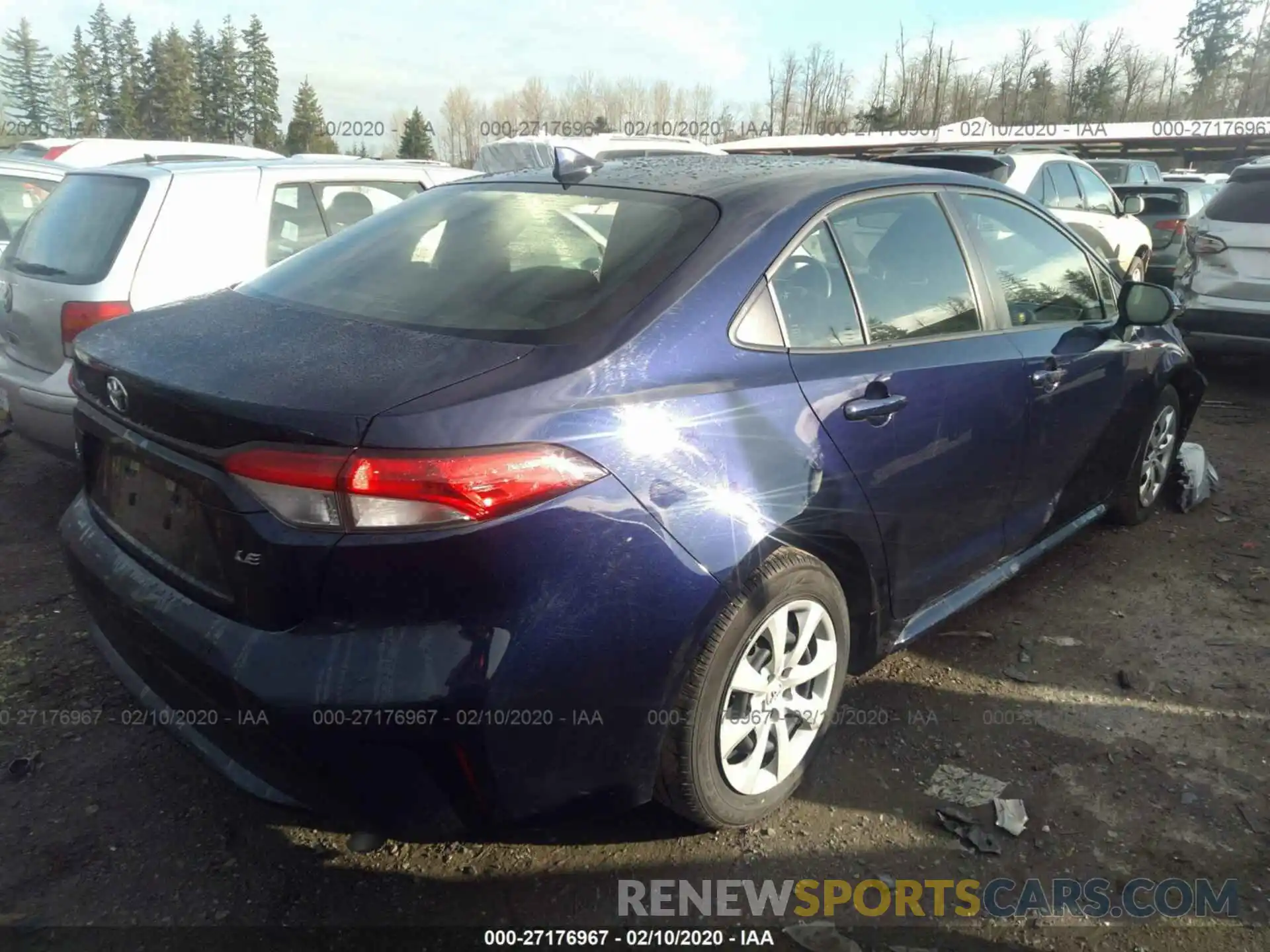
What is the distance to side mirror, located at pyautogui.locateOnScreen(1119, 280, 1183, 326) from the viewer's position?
3658 mm

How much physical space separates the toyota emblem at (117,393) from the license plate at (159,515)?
117mm

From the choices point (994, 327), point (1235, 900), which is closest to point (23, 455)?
point (994, 327)

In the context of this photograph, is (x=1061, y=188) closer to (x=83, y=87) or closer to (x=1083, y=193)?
(x=1083, y=193)

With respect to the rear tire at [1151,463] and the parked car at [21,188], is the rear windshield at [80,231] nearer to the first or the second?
the parked car at [21,188]

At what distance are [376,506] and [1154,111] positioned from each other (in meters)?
57.0

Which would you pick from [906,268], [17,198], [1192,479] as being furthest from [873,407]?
[17,198]

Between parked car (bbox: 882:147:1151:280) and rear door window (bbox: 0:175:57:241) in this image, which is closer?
rear door window (bbox: 0:175:57:241)

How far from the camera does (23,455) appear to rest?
17.2 ft

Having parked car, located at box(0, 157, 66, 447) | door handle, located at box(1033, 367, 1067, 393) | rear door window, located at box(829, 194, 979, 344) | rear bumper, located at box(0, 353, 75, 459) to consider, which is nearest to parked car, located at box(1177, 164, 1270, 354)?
door handle, located at box(1033, 367, 1067, 393)

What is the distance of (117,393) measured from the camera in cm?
210

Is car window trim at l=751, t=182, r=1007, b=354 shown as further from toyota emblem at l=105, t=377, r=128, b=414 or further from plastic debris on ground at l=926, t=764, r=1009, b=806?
toyota emblem at l=105, t=377, r=128, b=414

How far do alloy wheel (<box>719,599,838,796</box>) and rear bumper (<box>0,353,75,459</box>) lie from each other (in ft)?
10.3

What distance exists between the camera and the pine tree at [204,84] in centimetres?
5666

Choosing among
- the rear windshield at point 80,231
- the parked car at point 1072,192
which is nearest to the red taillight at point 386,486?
the rear windshield at point 80,231
